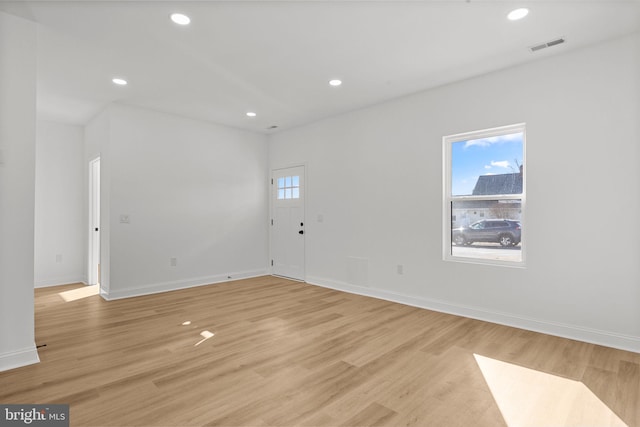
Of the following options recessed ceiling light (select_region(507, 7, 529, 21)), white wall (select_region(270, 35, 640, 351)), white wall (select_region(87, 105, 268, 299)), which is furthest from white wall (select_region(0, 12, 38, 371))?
recessed ceiling light (select_region(507, 7, 529, 21))

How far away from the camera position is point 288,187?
6344 millimetres

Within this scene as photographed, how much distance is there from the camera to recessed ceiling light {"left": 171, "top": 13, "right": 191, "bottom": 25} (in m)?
2.65

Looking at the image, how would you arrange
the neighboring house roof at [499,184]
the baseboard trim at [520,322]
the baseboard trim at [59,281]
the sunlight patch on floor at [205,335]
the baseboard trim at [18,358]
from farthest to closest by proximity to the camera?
the baseboard trim at [59,281], the neighboring house roof at [499,184], the sunlight patch on floor at [205,335], the baseboard trim at [520,322], the baseboard trim at [18,358]

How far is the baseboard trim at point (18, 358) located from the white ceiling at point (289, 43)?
2744 millimetres

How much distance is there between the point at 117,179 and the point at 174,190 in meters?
0.84

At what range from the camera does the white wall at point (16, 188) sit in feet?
8.58

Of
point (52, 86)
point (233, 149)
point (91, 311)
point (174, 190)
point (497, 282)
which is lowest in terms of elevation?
point (91, 311)

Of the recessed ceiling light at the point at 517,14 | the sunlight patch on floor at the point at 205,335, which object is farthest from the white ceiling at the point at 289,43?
the sunlight patch on floor at the point at 205,335

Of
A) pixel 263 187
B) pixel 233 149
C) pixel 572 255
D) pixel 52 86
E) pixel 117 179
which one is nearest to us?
pixel 572 255

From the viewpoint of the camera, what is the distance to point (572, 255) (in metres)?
3.23

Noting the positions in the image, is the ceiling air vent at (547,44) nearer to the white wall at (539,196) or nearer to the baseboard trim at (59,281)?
the white wall at (539,196)

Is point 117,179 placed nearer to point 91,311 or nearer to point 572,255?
point 91,311

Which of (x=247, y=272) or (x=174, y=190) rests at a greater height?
(x=174, y=190)

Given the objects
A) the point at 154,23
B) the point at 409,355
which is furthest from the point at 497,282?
the point at 154,23
